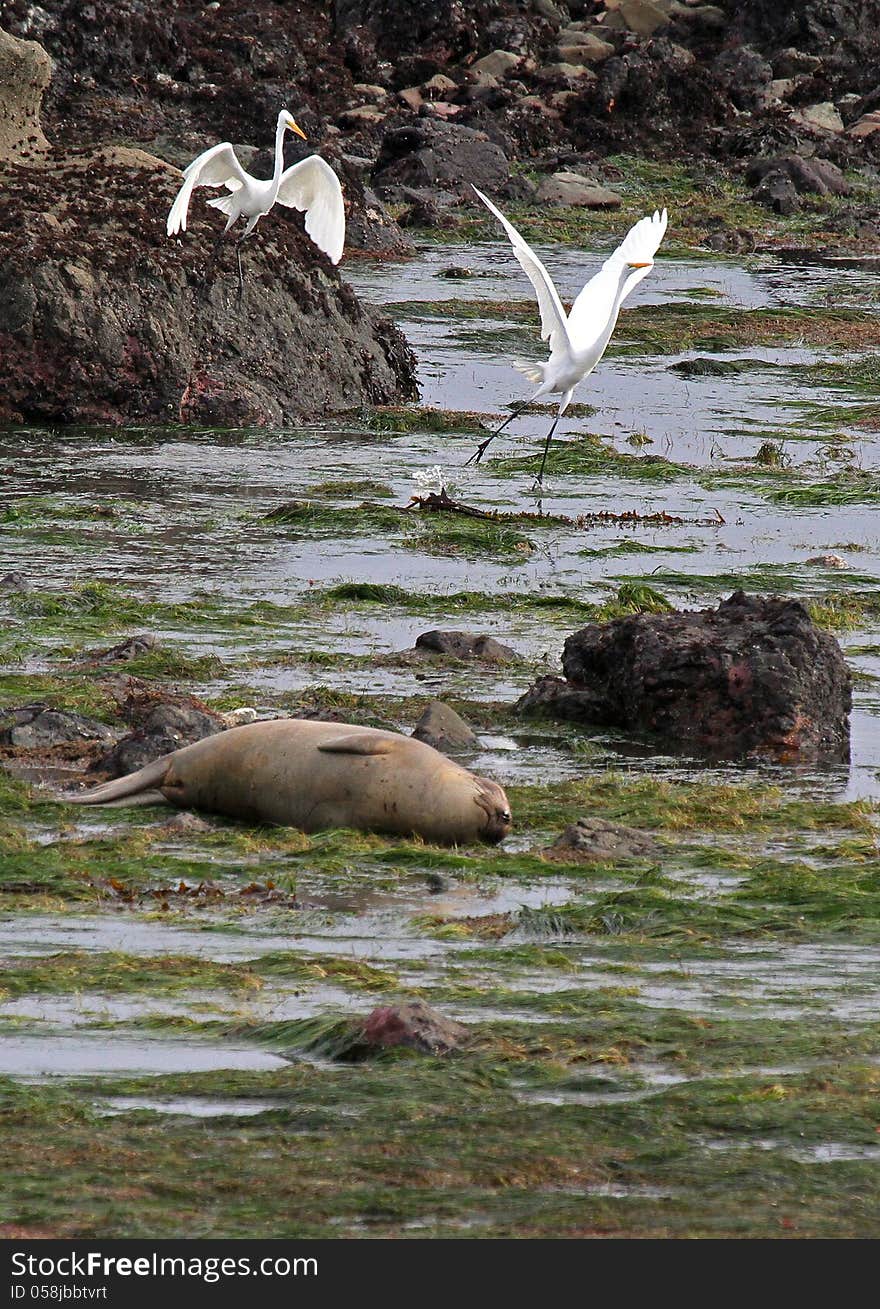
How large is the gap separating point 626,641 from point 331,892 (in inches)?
121

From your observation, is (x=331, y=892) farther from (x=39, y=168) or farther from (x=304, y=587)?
(x=39, y=168)

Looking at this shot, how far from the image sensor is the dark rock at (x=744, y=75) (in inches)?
2015

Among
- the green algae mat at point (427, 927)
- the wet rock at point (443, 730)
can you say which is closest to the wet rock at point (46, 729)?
the green algae mat at point (427, 927)

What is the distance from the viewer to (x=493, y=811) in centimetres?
751

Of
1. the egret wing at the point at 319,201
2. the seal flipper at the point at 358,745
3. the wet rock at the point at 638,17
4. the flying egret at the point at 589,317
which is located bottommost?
the seal flipper at the point at 358,745

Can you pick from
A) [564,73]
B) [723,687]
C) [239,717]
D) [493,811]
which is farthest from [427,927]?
[564,73]

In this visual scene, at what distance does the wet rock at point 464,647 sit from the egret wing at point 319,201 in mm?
9391

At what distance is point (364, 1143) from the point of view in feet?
15.2

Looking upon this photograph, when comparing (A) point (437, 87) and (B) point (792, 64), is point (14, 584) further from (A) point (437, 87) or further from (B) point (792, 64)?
(B) point (792, 64)

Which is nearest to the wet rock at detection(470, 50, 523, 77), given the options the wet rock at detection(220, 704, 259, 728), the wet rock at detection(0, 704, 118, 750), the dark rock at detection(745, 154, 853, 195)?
the dark rock at detection(745, 154, 853, 195)

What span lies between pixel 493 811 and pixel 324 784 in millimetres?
614

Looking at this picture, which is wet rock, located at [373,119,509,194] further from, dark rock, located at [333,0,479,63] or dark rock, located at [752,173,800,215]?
dark rock, located at [333,0,479,63]

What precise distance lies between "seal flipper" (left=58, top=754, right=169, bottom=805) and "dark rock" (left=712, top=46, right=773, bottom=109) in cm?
4595

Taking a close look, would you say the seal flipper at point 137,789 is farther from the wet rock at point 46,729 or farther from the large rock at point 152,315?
the large rock at point 152,315
